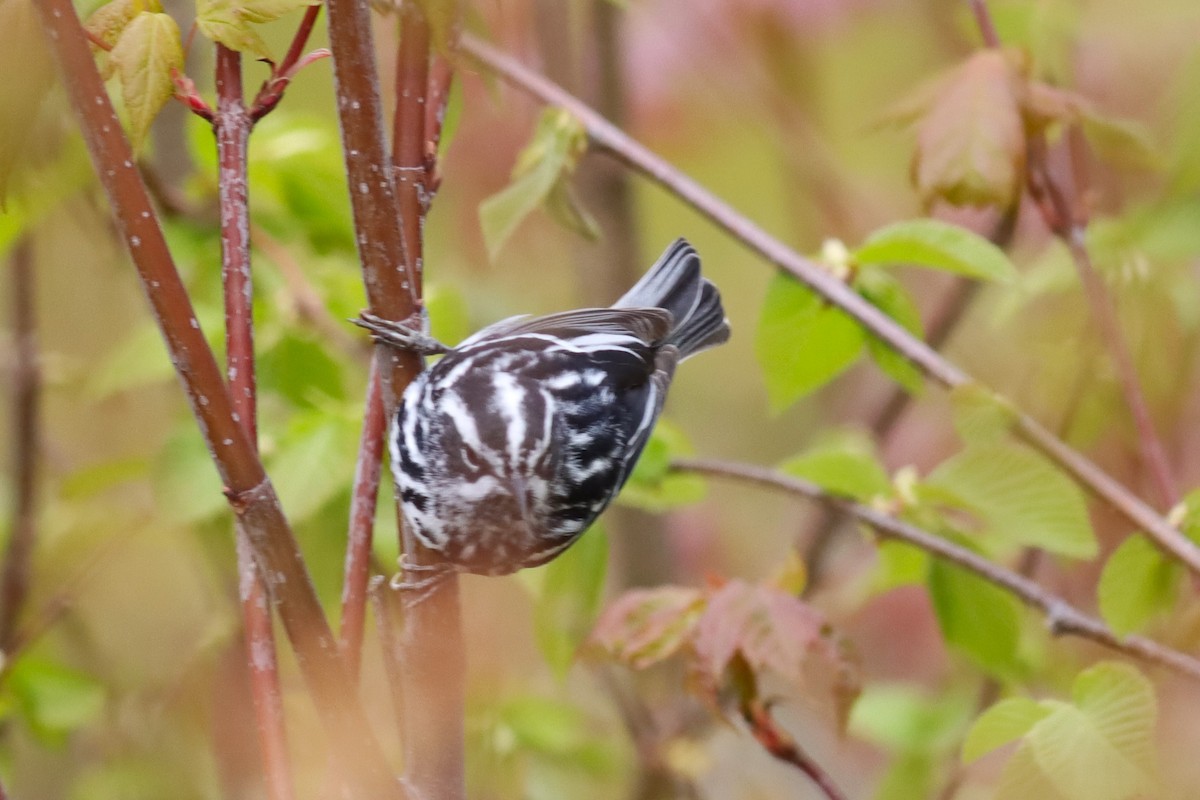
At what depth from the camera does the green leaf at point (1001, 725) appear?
1.20m

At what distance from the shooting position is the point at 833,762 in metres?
3.14

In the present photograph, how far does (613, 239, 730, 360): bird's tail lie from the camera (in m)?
1.75

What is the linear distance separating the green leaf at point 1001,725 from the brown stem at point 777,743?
16cm

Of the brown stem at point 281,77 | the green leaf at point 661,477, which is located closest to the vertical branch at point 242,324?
the brown stem at point 281,77

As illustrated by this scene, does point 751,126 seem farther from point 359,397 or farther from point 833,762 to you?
point 833,762

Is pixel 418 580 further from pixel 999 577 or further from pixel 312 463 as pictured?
pixel 999 577

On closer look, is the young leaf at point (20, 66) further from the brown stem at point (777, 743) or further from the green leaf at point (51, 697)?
the green leaf at point (51, 697)

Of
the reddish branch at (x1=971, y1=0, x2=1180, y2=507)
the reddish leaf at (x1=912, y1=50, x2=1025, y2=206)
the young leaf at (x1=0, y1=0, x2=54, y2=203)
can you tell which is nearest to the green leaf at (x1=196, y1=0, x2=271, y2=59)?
the young leaf at (x1=0, y1=0, x2=54, y2=203)

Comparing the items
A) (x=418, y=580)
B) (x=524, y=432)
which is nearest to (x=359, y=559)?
(x=418, y=580)

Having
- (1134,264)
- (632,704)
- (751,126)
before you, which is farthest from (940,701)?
(751,126)

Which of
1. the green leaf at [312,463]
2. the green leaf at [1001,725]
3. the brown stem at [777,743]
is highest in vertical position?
the green leaf at [312,463]

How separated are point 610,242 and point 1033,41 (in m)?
0.87

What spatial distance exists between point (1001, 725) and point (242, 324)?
796 millimetres

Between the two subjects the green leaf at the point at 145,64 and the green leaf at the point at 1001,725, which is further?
the green leaf at the point at 1001,725
